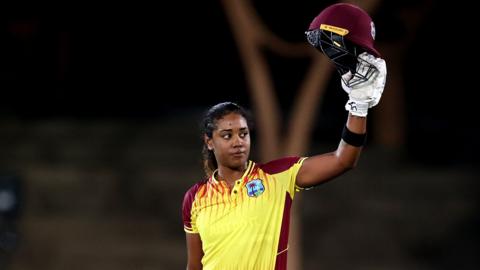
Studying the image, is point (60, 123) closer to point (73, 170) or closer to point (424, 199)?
point (73, 170)

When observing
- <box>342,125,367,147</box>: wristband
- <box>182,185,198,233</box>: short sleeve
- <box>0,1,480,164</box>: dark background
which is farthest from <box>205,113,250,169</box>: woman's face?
<box>0,1,480,164</box>: dark background

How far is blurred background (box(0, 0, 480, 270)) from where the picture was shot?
11492mm

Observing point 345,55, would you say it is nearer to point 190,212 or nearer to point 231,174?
point 231,174

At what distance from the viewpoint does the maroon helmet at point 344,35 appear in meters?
3.66

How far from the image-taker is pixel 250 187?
398cm

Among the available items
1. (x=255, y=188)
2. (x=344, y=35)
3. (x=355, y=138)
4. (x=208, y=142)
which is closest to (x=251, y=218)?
(x=255, y=188)

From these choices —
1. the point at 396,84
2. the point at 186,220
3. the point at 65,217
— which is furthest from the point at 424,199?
the point at 186,220

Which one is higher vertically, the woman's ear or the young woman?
the woman's ear

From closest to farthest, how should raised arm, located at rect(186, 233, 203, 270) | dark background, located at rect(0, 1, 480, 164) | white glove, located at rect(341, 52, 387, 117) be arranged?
white glove, located at rect(341, 52, 387, 117) → raised arm, located at rect(186, 233, 203, 270) → dark background, located at rect(0, 1, 480, 164)

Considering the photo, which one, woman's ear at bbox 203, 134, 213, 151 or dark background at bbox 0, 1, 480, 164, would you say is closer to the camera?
woman's ear at bbox 203, 134, 213, 151

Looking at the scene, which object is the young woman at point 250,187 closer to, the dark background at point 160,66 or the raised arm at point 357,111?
the raised arm at point 357,111

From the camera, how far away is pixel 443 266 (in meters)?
11.2

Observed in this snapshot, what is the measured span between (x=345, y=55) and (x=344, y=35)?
8 cm

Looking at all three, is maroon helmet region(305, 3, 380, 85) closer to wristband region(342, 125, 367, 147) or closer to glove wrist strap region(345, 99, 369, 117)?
glove wrist strap region(345, 99, 369, 117)
